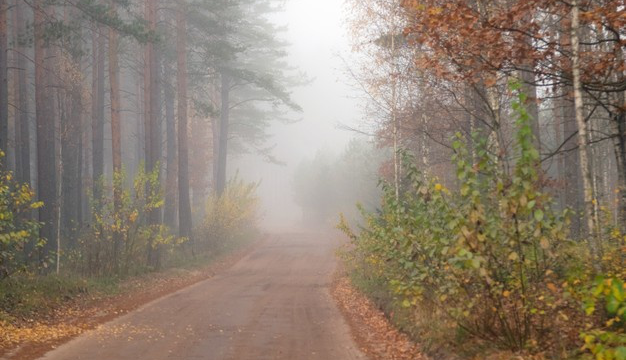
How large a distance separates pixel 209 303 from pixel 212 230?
14.6 m

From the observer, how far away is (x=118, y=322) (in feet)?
38.2

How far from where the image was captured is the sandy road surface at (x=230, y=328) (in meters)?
8.92

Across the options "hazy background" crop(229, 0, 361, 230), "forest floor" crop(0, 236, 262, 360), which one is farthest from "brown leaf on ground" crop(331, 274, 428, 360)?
"hazy background" crop(229, 0, 361, 230)

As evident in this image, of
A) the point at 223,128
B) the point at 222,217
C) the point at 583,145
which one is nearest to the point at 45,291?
the point at 583,145

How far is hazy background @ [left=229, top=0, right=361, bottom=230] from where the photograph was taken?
108562 mm

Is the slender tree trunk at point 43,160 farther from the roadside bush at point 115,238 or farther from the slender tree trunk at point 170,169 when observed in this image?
the slender tree trunk at point 170,169

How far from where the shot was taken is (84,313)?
12781 millimetres

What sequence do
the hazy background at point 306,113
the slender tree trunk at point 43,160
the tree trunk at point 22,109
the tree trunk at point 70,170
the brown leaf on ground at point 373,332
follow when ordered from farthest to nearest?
1. the hazy background at point 306,113
2. the tree trunk at point 70,170
3. the tree trunk at point 22,109
4. the slender tree trunk at point 43,160
5. the brown leaf on ground at point 373,332

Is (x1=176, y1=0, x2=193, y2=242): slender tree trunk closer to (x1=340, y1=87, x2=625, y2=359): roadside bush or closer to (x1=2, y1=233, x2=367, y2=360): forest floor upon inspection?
(x1=2, y1=233, x2=367, y2=360): forest floor

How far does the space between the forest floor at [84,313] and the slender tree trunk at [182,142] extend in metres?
4.33

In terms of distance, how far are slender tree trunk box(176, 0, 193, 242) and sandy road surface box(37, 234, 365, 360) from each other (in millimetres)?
7344

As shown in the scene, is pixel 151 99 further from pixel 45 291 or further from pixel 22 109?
pixel 45 291

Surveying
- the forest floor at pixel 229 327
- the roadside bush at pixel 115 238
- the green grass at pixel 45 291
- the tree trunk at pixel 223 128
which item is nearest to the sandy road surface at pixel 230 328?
the forest floor at pixel 229 327

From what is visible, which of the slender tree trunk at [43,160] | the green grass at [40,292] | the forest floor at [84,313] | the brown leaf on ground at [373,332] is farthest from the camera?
the slender tree trunk at [43,160]
